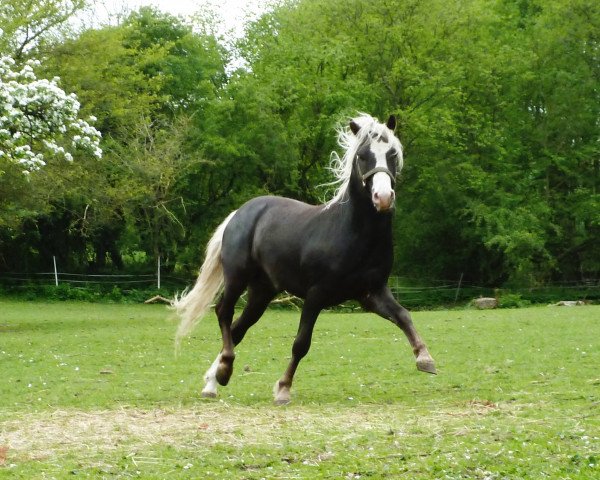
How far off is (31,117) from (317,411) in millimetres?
12739

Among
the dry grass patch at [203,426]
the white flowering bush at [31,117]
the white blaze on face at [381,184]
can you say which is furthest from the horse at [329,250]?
the white flowering bush at [31,117]

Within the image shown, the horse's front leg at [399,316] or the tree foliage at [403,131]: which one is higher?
the tree foliage at [403,131]

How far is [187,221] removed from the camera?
43031 mm

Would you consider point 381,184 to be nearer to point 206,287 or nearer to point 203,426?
point 203,426

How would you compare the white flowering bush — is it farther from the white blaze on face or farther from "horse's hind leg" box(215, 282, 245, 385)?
the white blaze on face

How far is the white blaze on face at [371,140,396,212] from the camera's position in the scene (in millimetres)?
8867

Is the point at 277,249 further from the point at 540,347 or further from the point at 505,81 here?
the point at 505,81

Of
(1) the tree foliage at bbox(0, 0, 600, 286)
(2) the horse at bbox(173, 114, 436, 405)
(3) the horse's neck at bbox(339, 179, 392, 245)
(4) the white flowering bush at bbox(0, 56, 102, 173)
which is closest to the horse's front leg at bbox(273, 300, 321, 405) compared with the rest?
(2) the horse at bbox(173, 114, 436, 405)

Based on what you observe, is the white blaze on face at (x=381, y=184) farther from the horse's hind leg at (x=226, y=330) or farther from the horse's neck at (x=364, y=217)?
the horse's hind leg at (x=226, y=330)

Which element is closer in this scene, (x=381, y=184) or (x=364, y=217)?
(x=381, y=184)

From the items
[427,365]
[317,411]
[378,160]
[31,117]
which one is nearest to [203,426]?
[317,411]

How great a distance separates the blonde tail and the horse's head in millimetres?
2266

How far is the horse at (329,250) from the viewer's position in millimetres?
9406

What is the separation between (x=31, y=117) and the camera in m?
19.6
